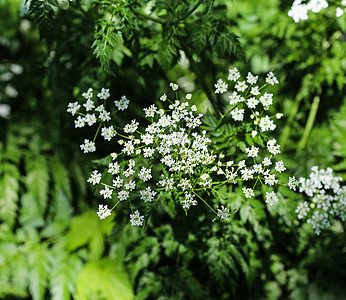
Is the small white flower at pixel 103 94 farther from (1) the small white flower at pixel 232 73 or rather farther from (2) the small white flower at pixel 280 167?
(2) the small white flower at pixel 280 167

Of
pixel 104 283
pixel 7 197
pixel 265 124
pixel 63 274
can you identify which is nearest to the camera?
pixel 265 124

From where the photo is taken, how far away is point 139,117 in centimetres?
233

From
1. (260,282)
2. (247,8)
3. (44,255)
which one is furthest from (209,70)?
(44,255)

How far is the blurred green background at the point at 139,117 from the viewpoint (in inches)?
68.4

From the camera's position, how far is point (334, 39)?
2420 mm

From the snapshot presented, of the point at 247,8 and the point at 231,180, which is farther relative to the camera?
the point at 247,8

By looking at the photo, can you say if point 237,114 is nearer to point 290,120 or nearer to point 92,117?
point 92,117

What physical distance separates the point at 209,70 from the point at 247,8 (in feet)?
2.79

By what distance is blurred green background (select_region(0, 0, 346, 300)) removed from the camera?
174 cm

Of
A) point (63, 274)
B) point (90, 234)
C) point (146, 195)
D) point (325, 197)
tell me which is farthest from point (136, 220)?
point (63, 274)

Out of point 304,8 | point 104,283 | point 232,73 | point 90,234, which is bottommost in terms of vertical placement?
point 104,283

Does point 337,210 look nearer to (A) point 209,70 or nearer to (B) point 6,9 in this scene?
(A) point 209,70

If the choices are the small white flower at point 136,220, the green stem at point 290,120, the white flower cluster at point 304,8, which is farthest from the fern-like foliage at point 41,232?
the white flower cluster at point 304,8

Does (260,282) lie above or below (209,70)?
below
